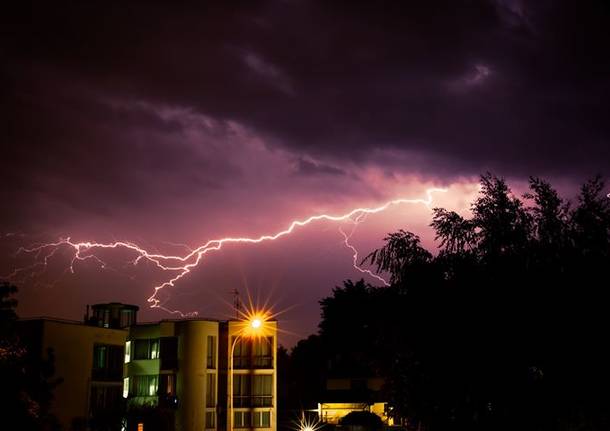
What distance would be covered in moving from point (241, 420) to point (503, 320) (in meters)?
38.3

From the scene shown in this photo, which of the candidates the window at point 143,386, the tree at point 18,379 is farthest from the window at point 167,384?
the tree at point 18,379

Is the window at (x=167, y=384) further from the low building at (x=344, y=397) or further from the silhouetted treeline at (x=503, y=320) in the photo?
the silhouetted treeline at (x=503, y=320)

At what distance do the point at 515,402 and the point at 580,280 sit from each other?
2586 millimetres

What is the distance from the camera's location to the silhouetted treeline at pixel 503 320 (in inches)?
494

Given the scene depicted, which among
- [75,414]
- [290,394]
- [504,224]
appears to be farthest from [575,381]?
[290,394]

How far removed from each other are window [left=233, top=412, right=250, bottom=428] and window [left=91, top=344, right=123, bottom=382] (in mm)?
9648

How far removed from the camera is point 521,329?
12.9 metres

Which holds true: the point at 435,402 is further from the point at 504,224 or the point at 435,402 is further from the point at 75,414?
the point at 75,414

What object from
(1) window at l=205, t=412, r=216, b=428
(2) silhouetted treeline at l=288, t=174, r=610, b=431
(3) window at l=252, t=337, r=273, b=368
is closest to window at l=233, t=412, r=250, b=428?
(1) window at l=205, t=412, r=216, b=428

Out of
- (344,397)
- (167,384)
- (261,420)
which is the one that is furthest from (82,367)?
(344,397)

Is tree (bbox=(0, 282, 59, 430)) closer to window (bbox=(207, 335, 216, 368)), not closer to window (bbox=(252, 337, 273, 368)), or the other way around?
window (bbox=(207, 335, 216, 368))

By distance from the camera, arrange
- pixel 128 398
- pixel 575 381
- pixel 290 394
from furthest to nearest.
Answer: pixel 290 394 < pixel 128 398 < pixel 575 381

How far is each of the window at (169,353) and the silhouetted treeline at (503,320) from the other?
3520 cm

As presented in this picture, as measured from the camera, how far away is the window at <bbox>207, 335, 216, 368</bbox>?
160 feet
